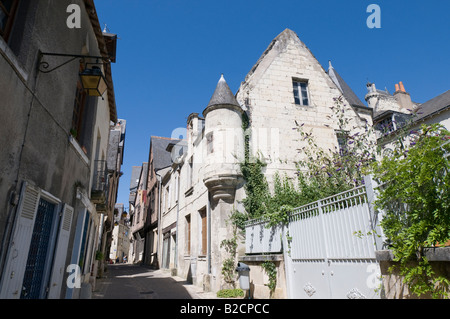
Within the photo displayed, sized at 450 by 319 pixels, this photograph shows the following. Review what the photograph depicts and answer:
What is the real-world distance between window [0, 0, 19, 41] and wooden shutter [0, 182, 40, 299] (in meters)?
1.85

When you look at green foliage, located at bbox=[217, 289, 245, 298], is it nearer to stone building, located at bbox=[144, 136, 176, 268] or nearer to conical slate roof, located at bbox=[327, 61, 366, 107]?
stone building, located at bbox=[144, 136, 176, 268]

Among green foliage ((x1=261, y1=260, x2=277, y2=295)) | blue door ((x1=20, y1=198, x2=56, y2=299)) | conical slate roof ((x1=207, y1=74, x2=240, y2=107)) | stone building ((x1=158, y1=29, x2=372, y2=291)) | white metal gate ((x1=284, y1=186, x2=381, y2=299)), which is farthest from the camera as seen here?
conical slate roof ((x1=207, y1=74, x2=240, y2=107))

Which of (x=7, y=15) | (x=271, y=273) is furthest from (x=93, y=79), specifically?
(x=271, y=273)

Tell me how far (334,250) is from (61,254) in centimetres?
468

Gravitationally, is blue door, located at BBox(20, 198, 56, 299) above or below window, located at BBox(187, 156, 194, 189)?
below

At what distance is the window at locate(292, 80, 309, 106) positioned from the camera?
10.7 metres

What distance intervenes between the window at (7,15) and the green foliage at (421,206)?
4.85 metres

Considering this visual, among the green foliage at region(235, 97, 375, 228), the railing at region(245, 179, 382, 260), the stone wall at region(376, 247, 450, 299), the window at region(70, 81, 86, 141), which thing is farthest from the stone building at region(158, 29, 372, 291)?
the stone wall at region(376, 247, 450, 299)

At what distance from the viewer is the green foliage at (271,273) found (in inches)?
245

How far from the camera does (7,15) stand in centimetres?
341

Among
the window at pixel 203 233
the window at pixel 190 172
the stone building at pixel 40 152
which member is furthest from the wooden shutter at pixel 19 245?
the window at pixel 190 172

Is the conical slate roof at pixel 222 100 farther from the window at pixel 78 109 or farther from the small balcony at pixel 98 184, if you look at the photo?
the window at pixel 78 109
